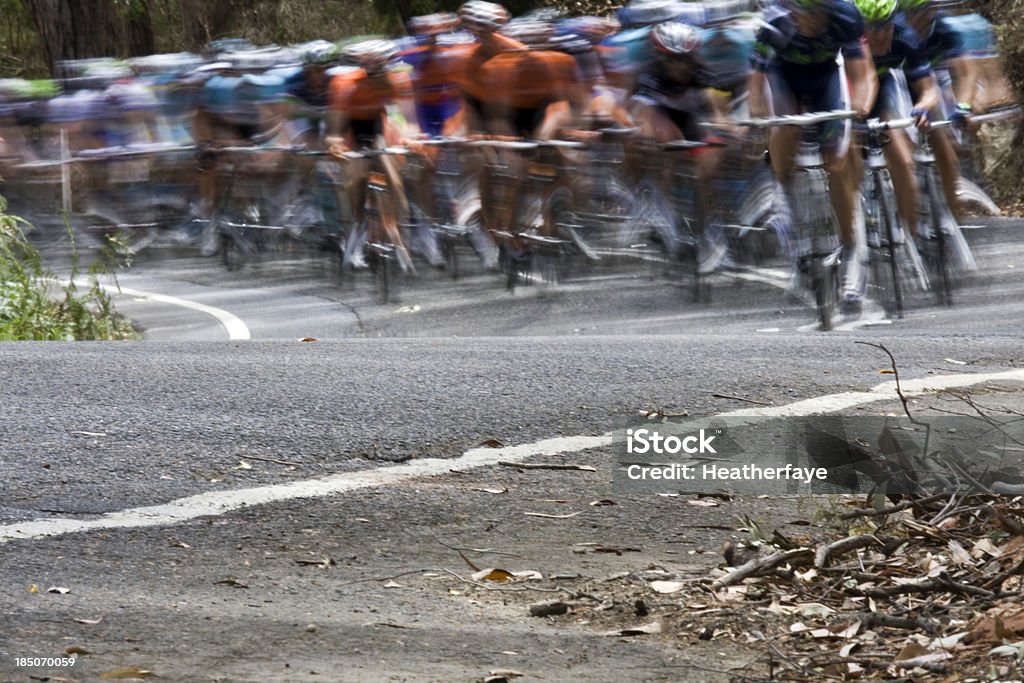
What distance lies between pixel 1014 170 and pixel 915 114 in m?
11.6

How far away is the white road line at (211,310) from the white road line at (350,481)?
7.78m

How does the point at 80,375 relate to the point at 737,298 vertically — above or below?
above

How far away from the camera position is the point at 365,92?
1692 cm

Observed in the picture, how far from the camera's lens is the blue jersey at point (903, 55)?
1391 centimetres

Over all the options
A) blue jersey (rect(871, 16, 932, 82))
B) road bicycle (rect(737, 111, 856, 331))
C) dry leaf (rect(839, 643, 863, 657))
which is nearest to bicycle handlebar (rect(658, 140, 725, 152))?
road bicycle (rect(737, 111, 856, 331))

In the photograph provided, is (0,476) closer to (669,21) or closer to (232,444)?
(232,444)

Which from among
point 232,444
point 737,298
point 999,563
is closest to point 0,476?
point 232,444

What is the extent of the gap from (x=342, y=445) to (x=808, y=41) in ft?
25.7

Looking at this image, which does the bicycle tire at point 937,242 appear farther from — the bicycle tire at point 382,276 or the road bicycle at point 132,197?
the road bicycle at point 132,197

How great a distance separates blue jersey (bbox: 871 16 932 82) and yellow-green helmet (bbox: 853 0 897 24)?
0.37 feet

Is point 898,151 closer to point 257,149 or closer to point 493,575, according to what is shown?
point 257,149

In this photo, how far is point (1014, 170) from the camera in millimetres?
24781

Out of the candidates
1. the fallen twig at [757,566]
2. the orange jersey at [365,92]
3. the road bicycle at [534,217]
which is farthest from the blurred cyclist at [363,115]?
the fallen twig at [757,566]

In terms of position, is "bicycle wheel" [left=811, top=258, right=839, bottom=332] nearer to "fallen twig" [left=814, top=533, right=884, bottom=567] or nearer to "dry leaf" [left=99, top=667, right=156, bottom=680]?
"fallen twig" [left=814, top=533, right=884, bottom=567]
